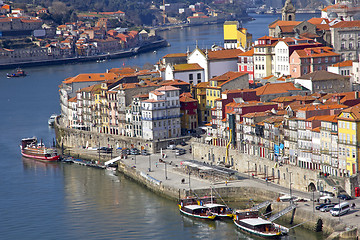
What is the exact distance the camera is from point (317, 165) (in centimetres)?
7256

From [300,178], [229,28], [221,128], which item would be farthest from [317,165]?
[229,28]

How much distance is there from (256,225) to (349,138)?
1003cm

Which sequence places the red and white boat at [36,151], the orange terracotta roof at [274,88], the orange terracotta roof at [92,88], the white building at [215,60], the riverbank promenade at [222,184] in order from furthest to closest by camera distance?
1. the white building at [215,60]
2. the orange terracotta roof at [92,88]
3. the red and white boat at [36,151]
4. the orange terracotta roof at [274,88]
5. the riverbank promenade at [222,184]

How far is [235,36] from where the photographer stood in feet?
420

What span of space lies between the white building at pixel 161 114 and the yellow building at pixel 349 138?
27.5 metres

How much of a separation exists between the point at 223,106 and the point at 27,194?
65.2 ft

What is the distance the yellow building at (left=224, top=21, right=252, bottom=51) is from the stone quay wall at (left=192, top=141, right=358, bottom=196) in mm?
39400

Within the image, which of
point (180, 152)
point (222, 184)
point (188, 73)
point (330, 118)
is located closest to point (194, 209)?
point (222, 184)

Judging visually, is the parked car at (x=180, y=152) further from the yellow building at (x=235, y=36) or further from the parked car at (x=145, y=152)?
the yellow building at (x=235, y=36)

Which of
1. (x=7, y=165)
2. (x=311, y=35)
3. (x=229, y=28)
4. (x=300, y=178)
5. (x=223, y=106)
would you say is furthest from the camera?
(x=229, y=28)

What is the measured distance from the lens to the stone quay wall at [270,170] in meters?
69.7

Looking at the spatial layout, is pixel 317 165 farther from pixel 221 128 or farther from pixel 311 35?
pixel 311 35

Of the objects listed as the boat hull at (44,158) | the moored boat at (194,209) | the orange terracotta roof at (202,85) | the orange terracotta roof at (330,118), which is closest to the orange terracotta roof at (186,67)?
the orange terracotta roof at (202,85)

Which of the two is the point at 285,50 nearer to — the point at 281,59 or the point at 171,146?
the point at 281,59
